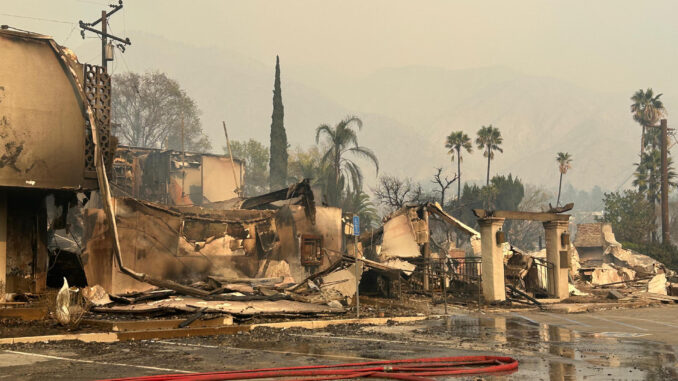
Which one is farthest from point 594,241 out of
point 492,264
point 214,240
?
point 214,240

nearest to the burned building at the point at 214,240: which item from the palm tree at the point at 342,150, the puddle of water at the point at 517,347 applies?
the puddle of water at the point at 517,347

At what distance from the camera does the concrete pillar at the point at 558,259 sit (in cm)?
3048

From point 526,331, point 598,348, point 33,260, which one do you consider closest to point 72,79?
point 33,260

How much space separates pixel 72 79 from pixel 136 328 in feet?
27.3

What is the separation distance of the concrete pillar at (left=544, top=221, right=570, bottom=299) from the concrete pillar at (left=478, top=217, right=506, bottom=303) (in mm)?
3638

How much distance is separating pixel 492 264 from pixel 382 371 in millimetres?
18372

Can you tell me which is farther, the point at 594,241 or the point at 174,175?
the point at 594,241

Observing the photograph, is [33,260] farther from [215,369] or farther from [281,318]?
[215,369]

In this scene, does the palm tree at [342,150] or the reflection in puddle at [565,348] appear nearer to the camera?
the reflection in puddle at [565,348]

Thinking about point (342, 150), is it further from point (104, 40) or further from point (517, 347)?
point (517, 347)

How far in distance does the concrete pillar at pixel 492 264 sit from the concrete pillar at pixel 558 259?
364cm

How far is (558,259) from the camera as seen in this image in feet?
100

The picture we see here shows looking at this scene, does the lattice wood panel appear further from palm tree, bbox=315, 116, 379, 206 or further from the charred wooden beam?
palm tree, bbox=315, 116, 379, 206

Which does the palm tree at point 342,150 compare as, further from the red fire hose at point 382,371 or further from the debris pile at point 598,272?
the red fire hose at point 382,371
